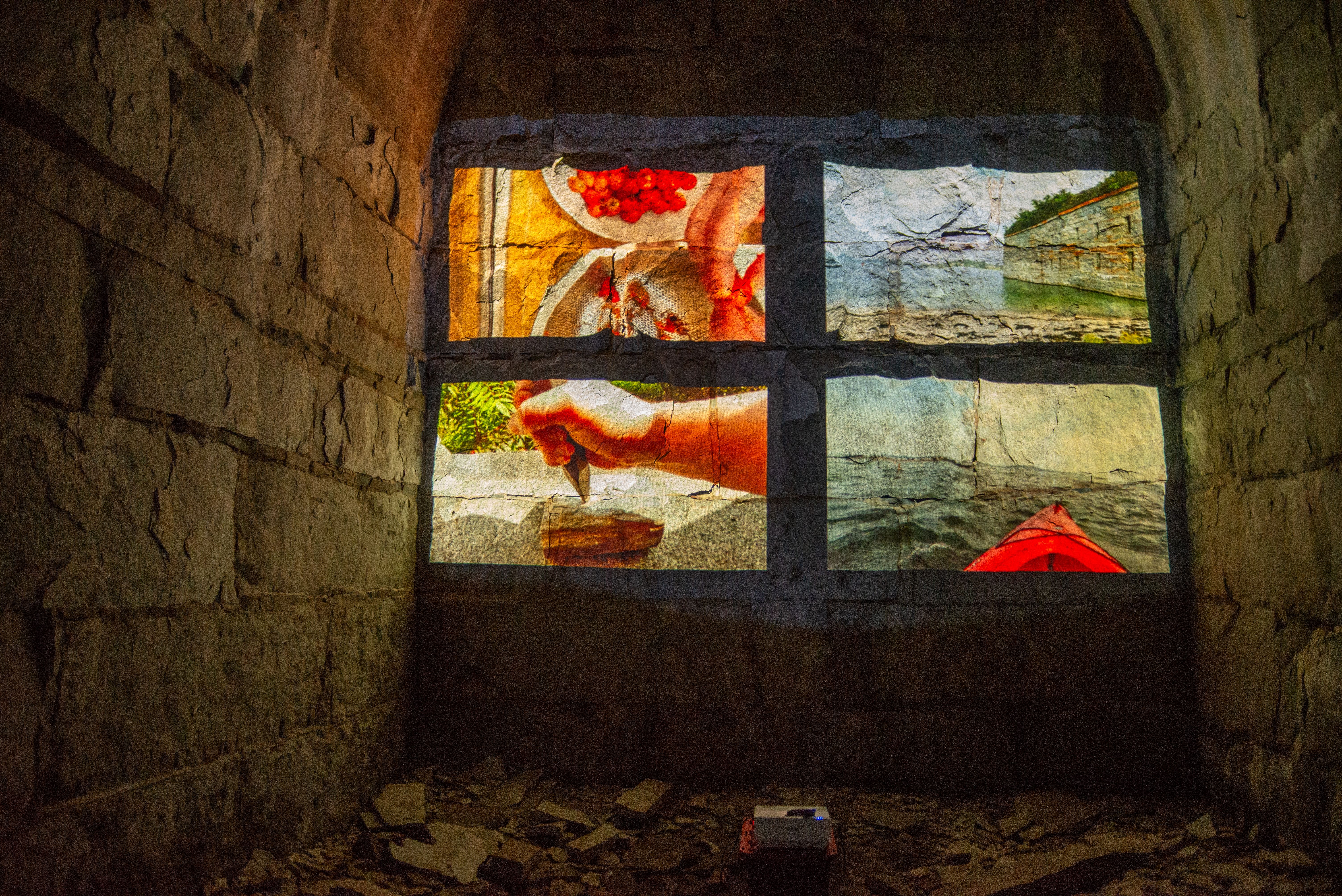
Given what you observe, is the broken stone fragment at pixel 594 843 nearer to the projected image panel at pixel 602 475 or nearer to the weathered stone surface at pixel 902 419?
the projected image panel at pixel 602 475

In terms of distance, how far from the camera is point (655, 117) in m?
4.12

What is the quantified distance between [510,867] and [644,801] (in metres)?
0.67

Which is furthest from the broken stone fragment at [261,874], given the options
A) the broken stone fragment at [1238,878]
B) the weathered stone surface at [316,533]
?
the broken stone fragment at [1238,878]

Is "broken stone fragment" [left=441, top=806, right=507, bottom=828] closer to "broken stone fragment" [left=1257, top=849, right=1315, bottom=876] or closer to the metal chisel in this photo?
the metal chisel

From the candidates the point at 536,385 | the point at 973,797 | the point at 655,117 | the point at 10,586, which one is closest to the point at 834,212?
the point at 655,117

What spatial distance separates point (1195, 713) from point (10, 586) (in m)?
4.01

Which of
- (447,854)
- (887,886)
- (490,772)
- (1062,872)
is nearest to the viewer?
(1062,872)

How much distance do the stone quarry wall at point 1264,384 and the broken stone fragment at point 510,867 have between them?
2.48 m

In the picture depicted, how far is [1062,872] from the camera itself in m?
2.80

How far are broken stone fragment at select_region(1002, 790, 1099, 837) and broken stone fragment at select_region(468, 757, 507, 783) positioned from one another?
1.97m

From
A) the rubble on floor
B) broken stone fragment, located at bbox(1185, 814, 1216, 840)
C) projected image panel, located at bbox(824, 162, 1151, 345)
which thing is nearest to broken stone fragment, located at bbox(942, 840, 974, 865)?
the rubble on floor

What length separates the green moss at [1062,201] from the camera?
3.99 meters

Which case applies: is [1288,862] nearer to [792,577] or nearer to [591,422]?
[792,577]

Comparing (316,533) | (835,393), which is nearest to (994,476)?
(835,393)
